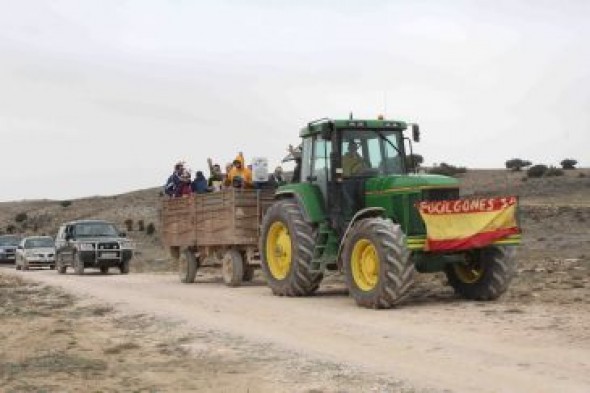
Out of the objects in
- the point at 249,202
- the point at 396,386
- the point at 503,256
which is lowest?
the point at 396,386

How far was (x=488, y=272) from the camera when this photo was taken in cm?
1458

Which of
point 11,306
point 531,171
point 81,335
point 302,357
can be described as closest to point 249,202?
point 11,306

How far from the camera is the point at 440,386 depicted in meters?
7.91

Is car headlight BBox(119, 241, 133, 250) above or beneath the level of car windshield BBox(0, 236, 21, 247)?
beneath

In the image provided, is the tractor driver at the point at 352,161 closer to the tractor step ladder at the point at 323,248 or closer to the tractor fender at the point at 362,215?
the tractor fender at the point at 362,215

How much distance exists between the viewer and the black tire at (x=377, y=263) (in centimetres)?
1334

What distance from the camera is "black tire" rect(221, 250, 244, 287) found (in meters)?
19.4

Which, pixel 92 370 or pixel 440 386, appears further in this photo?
pixel 92 370

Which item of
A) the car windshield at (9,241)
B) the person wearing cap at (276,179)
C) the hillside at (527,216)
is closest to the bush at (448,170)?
the hillside at (527,216)

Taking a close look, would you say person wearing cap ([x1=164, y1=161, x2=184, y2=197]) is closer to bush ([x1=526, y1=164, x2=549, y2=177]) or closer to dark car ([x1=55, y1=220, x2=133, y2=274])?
dark car ([x1=55, y1=220, x2=133, y2=274])

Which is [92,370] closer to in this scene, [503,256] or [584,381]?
[584,381]

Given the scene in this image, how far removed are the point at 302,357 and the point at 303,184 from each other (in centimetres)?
709

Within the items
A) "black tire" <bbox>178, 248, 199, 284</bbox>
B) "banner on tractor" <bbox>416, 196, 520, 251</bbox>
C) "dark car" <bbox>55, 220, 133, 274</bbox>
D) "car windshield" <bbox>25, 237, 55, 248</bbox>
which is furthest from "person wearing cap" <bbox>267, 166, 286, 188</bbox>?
"car windshield" <bbox>25, 237, 55, 248</bbox>

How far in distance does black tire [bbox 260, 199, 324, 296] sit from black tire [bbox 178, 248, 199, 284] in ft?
15.1
